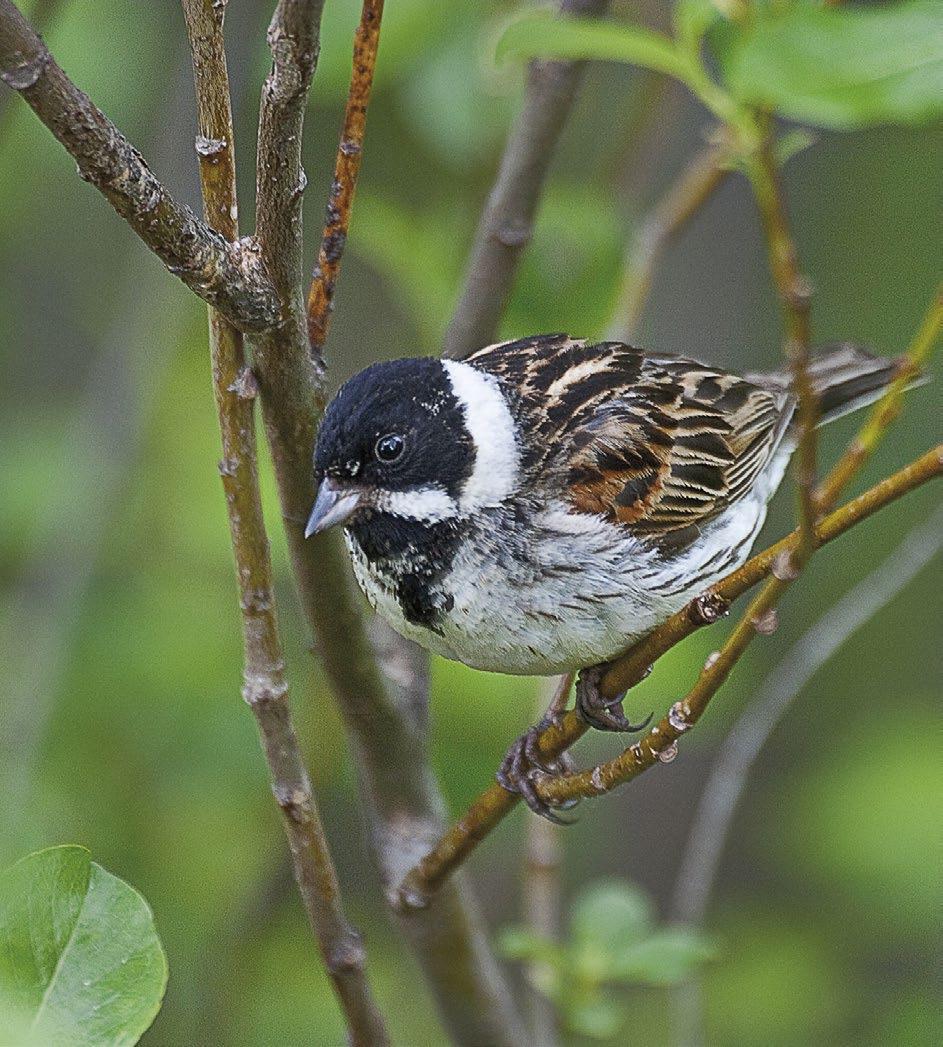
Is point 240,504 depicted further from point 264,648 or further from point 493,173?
point 493,173

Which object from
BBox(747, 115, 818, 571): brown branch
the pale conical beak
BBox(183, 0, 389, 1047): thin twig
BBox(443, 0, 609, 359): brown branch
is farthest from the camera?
BBox(443, 0, 609, 359): brown branch

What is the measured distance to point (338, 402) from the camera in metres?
2.41

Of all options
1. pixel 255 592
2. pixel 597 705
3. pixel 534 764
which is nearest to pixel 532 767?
pixel 534 764

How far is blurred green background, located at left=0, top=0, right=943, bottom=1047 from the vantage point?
3.30 m

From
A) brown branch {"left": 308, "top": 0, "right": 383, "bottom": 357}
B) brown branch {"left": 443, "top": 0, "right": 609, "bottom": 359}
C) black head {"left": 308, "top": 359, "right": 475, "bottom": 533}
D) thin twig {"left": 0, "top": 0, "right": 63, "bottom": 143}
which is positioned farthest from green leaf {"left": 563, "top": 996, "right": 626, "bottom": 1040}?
thin twig {"left": 0, "top": 0, "right": 63, "bottom": 143}

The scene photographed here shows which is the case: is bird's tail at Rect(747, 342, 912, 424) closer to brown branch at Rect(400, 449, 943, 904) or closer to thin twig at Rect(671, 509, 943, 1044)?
thin twig at Rect(671, 509, 943, 1044)

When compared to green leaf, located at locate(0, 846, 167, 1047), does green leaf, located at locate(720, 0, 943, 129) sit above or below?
above

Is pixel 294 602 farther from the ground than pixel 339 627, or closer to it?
farther from the ground

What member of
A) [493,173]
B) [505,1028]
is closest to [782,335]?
[493,173]

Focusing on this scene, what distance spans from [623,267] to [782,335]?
2.86 meters

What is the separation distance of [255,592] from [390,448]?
2.11 ft

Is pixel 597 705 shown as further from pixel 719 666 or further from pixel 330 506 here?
pixel 719 666

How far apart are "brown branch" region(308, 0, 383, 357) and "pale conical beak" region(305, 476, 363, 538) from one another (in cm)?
25

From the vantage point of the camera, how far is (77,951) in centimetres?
145
